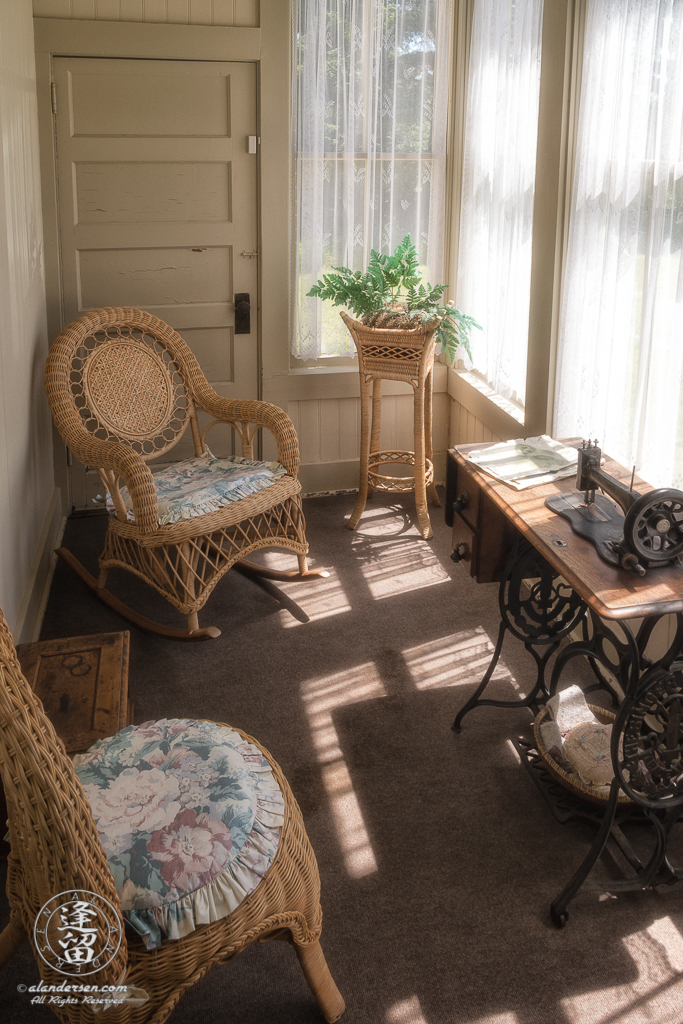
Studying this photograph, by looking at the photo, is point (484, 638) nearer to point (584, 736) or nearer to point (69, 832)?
point (584, 736)

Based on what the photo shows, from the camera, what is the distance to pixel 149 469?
2.90 m

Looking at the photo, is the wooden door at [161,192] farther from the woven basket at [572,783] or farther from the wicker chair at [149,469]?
the woven basket at [572,783]

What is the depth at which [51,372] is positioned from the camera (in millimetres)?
3123

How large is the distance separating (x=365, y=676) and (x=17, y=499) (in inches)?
48.9

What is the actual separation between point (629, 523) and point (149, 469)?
1689 millimetres

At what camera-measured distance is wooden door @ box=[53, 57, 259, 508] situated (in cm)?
362

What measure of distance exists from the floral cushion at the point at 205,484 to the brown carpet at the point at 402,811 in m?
0.46

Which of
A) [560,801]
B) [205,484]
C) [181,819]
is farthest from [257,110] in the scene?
[181,819]

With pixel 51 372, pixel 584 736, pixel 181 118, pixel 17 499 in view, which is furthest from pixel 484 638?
pixel 181 118

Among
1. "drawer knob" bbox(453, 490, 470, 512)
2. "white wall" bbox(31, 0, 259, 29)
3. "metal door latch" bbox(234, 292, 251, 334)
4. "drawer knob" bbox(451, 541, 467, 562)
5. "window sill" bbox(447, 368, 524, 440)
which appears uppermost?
"white wall" bbox(31, 0, 259, 29)

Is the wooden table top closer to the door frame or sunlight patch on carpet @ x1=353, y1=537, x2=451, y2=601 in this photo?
sunlight patch on carpet @ x1=353, y1=537, x2=451, y2=601

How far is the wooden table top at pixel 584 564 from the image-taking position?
167cm

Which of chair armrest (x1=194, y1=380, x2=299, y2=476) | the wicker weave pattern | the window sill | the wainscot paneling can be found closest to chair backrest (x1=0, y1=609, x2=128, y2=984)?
chair armrest (x1=194, y1=380, x2=299, y2=476)

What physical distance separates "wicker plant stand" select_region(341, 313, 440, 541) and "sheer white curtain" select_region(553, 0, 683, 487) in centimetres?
83
